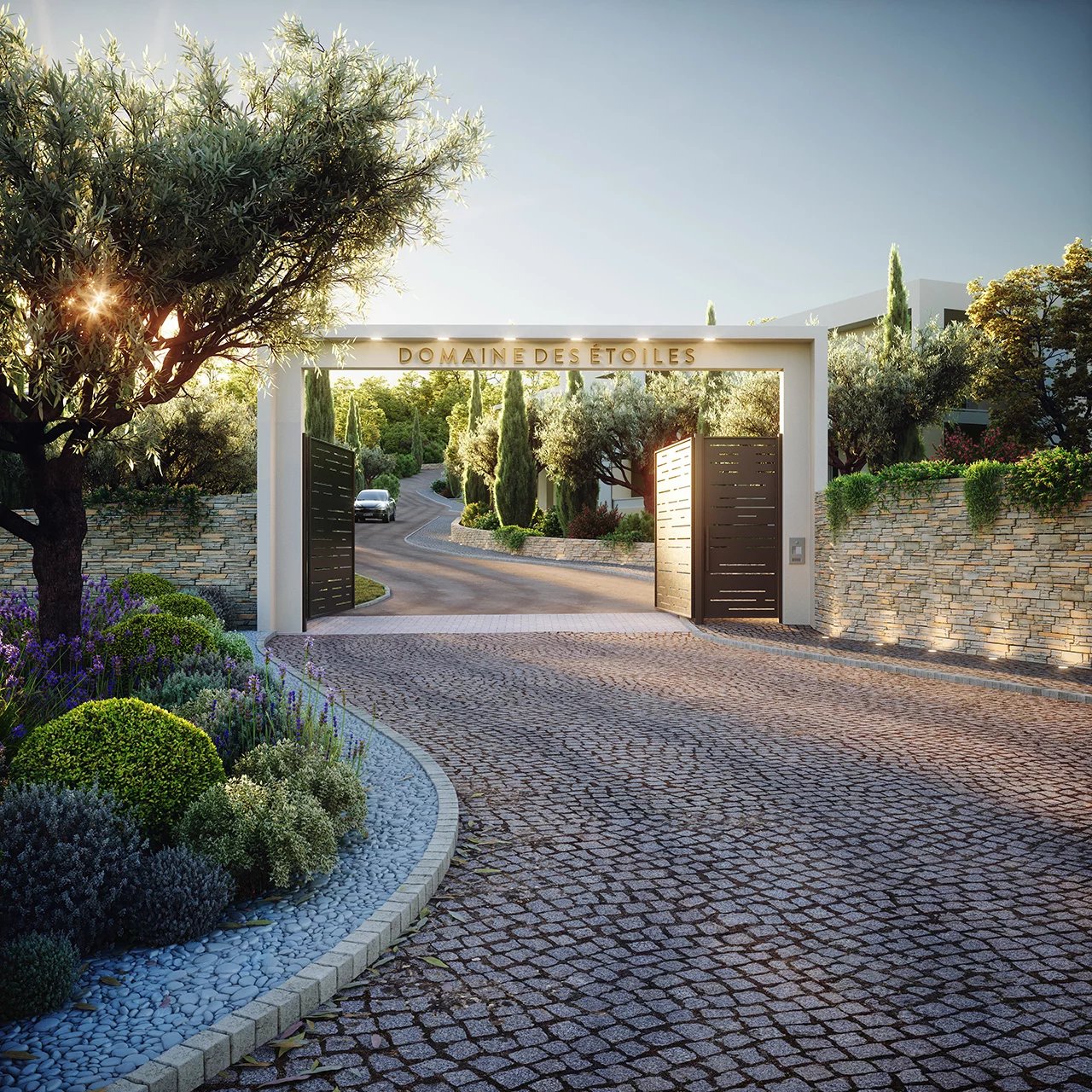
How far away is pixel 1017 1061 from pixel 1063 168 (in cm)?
2577

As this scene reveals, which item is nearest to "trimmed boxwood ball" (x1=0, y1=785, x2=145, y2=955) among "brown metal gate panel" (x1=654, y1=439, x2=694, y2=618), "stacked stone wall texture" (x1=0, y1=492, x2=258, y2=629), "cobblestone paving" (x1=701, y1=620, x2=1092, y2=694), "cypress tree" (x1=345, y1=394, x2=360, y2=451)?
"cobblestone paving" (x1=701, y1=620, x2=1092, y2=694)

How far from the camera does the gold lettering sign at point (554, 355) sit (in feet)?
50.3

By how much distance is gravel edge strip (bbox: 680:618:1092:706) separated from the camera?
9.42m

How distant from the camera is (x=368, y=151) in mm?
7188

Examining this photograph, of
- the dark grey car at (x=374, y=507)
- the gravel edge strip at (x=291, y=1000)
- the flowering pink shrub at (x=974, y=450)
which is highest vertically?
the flowering pink shrub at (x=974, y=450)

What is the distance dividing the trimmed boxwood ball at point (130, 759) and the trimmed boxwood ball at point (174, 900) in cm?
42

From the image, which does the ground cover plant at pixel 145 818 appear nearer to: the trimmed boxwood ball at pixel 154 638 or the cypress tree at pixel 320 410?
the trimmed boxwood ball at pixel 154 638

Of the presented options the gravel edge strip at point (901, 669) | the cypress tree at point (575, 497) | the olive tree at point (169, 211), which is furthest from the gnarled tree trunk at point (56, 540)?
the cypress tree at point (575, 497)

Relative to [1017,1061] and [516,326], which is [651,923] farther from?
[516,326]

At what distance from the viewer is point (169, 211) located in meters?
6.42

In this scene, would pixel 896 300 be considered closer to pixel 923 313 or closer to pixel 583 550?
pixel 923 313

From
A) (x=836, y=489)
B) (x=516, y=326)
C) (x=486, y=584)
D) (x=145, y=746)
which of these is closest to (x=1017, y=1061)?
(x=145, y=746)

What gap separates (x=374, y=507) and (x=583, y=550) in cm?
1843

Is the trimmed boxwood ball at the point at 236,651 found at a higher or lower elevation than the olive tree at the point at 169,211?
lower
